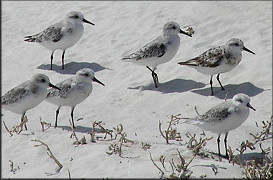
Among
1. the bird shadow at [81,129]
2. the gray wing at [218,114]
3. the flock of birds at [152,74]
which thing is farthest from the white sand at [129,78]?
the gray wing at [218,114]

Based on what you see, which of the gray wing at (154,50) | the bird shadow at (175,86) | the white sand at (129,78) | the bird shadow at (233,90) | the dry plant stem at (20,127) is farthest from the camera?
the gray wing at (154,50)

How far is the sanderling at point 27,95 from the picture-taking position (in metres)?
11.5

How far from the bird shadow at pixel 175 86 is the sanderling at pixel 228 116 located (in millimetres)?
3858

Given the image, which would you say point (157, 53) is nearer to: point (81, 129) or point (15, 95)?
point (81, 129)

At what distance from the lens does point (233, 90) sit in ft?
44.4

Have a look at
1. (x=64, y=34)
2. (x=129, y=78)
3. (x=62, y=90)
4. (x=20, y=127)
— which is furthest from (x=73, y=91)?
(x=64, y=34)

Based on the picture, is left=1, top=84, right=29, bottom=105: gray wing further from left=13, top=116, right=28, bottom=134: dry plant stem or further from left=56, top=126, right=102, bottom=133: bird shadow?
left=56, top=126, right=102, bottom=133: bird shadow

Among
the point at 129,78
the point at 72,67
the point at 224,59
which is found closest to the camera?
the point at 224,59

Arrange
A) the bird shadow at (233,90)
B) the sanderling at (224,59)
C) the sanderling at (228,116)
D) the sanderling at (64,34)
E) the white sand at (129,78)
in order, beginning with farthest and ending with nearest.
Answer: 1. the sanderling at (64,34)
2. the sanderling at (224,59)
3. the bird shadow at (233,90)
4. the sanderling at (228,116)
5. the white sand at (129,78)

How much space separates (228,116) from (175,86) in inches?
172

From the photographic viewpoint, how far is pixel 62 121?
41.4ft

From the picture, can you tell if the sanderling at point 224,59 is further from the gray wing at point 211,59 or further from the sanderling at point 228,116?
the sanderling at point 228,116

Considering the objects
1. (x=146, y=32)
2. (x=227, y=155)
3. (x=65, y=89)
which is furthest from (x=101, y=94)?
(x=227, y=155)

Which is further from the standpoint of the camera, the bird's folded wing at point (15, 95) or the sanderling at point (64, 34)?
the sanderling at point (64, 34)
